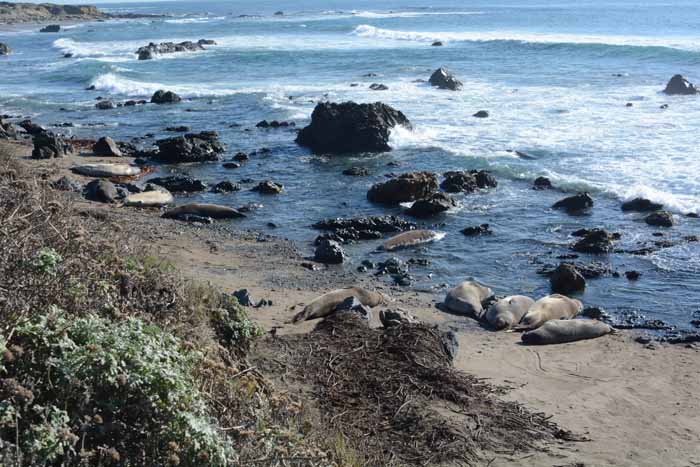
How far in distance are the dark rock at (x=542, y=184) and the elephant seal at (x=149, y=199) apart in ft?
29.2

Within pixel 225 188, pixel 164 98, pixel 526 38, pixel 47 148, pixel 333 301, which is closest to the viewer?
pixel 333 301

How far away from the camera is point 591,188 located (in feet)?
63.3

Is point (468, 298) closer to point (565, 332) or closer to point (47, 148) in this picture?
point (565, 332)

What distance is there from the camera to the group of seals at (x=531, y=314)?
1167 cm

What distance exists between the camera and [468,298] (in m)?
12.7

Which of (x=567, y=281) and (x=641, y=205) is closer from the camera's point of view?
(x=567, y=281)

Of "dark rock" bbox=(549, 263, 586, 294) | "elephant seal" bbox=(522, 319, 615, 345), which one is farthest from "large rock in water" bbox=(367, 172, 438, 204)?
"elephant seal" bbox=(522, 319, 615, 345)

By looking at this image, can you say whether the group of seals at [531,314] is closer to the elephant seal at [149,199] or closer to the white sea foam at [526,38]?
the elephant seal at [149,199]

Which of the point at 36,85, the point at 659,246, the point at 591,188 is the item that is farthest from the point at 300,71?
the point at 659,246

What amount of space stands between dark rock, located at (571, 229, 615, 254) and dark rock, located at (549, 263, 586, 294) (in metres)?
1.87

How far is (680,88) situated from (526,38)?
26.4m

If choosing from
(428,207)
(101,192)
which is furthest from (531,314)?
(101,192)

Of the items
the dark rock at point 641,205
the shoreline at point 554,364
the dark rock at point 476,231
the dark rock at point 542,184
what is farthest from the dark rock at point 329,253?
the dark rock at point 641,205

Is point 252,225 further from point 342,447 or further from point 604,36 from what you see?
point 604,36
